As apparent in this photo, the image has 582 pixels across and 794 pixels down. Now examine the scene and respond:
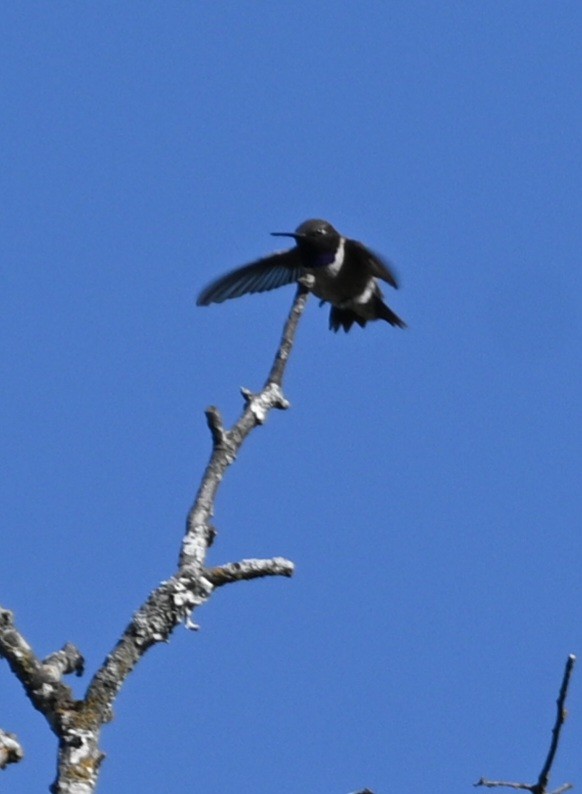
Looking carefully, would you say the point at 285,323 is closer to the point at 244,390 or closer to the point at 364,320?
the point at 244,390

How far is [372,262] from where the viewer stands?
9586mm

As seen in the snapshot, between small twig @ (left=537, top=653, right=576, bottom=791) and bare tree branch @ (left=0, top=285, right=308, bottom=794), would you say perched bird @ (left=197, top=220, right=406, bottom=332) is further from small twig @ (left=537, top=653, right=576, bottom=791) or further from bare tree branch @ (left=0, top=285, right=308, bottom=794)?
small twig @ (left=537, top=653, right=576, bottom=791)

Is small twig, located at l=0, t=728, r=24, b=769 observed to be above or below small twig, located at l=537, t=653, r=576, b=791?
below

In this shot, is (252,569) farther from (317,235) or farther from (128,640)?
(317,235)

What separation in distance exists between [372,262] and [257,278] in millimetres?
754

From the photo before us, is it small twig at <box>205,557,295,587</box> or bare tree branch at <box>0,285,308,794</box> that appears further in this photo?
small twig at <box>205,557,295,587</box>

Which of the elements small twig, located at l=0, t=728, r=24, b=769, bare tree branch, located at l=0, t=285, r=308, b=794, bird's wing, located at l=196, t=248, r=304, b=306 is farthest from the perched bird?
small twig, located at l=0, t=728, r=24, b=769

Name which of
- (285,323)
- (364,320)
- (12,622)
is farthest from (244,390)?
(364,320)

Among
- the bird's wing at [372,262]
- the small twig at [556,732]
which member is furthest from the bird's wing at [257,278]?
the small twig at [556,732]

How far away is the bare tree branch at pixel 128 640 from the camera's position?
3076 millimetres

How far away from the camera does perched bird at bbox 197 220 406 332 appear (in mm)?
9602

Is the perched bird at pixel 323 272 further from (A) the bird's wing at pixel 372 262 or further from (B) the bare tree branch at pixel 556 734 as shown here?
(B) the bare tree branch at pixel 556 734

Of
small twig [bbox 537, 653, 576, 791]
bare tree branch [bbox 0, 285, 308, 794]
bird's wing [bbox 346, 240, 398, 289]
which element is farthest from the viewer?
bird's wing [bbox 346, 240, 398, 289]

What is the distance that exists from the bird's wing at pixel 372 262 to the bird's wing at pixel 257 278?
36 cm
